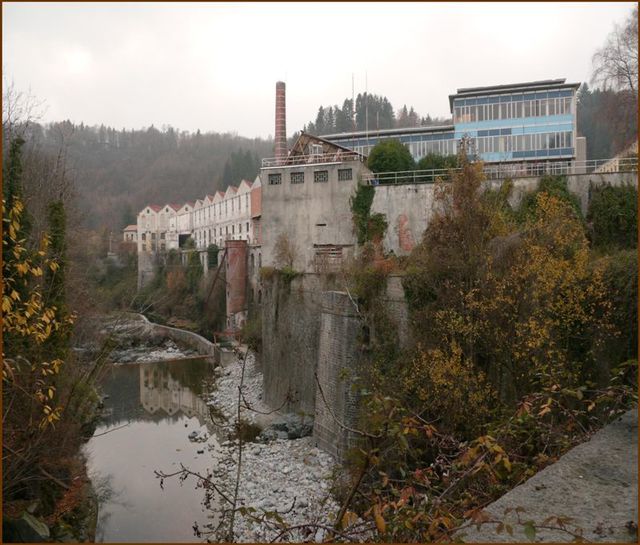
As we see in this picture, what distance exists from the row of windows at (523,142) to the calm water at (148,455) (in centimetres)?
1948

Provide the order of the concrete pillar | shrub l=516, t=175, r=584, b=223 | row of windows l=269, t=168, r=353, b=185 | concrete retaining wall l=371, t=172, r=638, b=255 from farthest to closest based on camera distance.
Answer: the concrete pillar → row of windows l=269, t=168, r=353, b=185 → concrete retaining wall l=371, t=172, r=638, b=255 → shrub l=516, t=175, r=584, b=223

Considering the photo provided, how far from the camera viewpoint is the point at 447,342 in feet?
37.7

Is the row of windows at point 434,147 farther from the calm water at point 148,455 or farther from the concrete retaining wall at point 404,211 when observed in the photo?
the calm water at point 148,455

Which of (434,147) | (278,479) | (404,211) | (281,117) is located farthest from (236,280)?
(278,479)

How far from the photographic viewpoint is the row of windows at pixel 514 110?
2678 centimetres

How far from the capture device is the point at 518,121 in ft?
90.2

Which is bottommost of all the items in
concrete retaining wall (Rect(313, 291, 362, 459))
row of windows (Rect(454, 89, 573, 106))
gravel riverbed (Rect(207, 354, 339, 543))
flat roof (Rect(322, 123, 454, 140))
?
gravel riverbed (Rect(207, 354, 339, 543))

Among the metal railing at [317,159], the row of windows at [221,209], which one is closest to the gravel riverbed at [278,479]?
the metal railing at [317,159]

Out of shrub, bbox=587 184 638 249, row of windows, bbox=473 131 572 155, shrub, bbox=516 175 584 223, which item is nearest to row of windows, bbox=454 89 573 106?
row of windows, bbox=473 131 572 155

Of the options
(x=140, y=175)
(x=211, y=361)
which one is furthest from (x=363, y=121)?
(x=140, y=175)

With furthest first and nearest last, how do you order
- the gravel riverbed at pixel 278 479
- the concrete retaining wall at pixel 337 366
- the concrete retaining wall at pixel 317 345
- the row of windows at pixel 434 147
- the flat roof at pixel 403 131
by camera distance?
the flat roof at pixel 403 131, the row of windows at pixel 434 147, the concrete retaining wall at pixel 317 345, the concrete retaining wall at pixel 337 366, the gravel riverbed at pixel 278 479

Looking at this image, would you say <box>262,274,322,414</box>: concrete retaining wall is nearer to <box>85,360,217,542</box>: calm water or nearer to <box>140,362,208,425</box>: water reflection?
<box>85,360,217,542</box>: calm water

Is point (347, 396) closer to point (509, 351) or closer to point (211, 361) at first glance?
point (509, 351)

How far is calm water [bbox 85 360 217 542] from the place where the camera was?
1188 centimetres
